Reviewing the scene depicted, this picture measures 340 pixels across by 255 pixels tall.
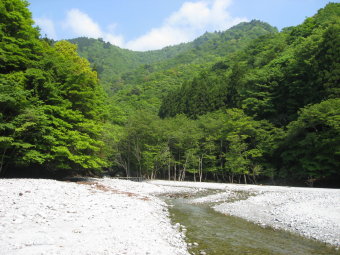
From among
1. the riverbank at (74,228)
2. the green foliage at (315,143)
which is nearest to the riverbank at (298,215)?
the riverbank at (74,228)

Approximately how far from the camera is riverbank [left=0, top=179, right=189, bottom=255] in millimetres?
6293

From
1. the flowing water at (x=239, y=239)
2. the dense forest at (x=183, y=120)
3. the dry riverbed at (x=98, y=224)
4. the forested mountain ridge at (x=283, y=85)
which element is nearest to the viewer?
the dry riverbed at (x=98, y=224)

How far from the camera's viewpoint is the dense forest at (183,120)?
20625 mm

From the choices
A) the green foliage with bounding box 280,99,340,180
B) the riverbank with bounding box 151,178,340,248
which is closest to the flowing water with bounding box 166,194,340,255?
the riverbank with bounding box 151,178,340,248

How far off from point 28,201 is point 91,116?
59.2ft

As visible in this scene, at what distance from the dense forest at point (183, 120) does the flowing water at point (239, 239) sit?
14916 mm

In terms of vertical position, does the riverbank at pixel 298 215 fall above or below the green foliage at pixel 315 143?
below

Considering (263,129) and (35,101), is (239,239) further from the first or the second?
(263,129)

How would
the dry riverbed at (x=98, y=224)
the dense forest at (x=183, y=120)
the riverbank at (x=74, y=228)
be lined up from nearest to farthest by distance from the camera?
the riverbank at (x=74, y=228), the dry riverbed at (x=98, y=224), the dense forest at (x=183, y=120)

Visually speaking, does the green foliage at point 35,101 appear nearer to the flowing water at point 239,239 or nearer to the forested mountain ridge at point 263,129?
the flowing water at point 239,239

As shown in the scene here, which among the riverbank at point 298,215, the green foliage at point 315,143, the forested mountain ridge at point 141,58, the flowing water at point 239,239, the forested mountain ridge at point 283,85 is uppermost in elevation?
the forested mountain ridge at point 141,58

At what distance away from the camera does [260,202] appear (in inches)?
685

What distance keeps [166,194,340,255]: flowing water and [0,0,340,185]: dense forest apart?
587 inches

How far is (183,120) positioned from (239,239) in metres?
37.1
